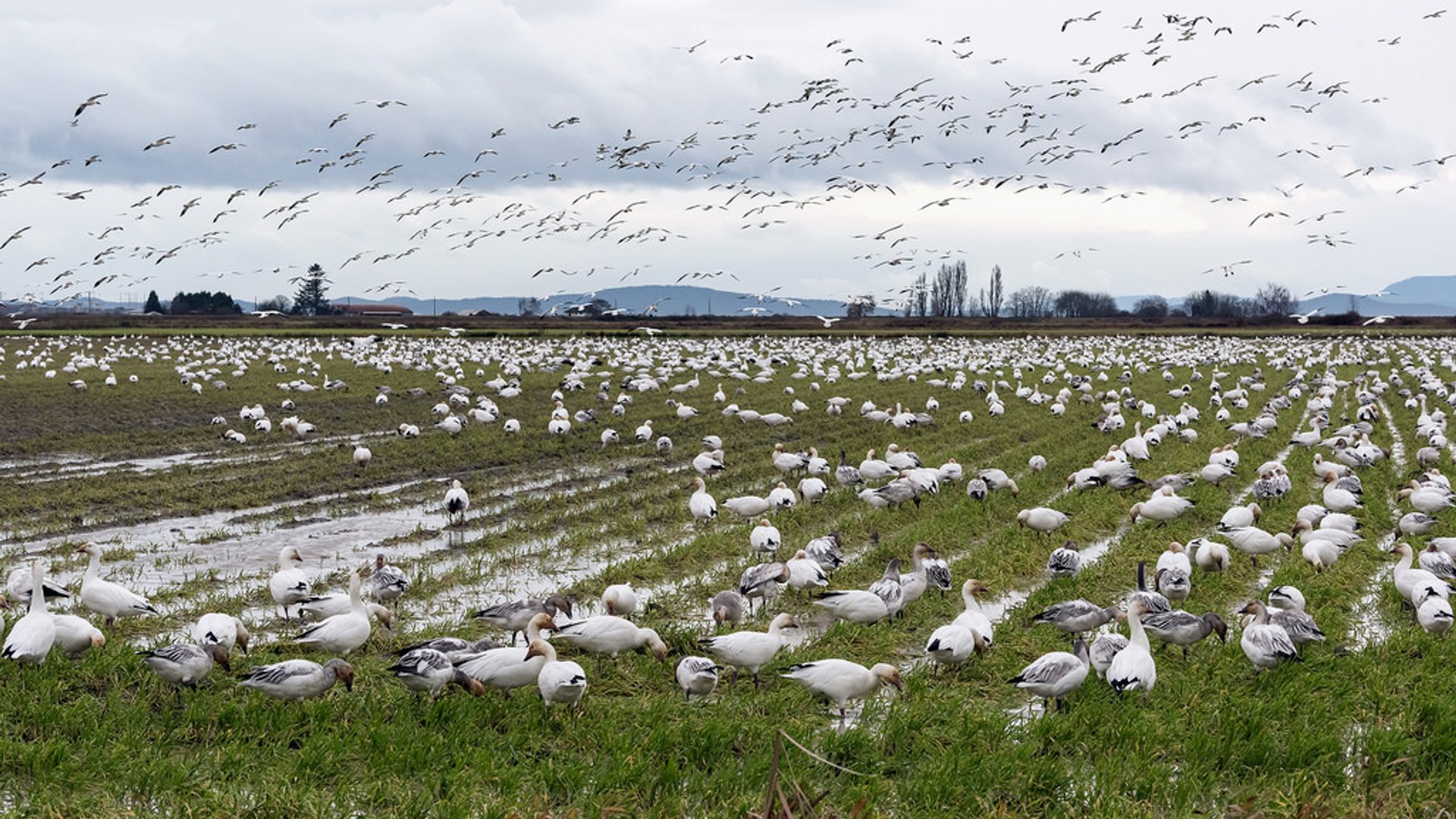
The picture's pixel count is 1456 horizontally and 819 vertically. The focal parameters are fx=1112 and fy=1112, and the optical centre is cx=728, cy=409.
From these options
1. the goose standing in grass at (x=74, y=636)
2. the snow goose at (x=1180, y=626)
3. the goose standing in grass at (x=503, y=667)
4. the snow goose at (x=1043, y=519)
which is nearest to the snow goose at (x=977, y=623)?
the snow goose at (x=1180, y=626)

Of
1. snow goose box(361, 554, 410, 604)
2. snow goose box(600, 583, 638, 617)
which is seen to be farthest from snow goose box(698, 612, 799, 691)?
snow goose box(361, 554, 410, 604)

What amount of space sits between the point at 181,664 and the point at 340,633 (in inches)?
45.3

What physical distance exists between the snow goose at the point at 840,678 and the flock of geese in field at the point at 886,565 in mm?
12

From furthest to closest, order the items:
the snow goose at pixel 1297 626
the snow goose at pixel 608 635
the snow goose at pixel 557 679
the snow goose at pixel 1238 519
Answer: the snow goose at pixel 1238 519 → the snow goose at pixel 1297 626 → the snow goose at pixel 608 635 → the snow goose at pixel 557 679

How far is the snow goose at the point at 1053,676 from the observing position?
7168mm

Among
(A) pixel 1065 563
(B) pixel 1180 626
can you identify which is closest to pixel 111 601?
(B) pixel 1180 626

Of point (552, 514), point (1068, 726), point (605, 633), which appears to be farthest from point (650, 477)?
point (1068, 726)

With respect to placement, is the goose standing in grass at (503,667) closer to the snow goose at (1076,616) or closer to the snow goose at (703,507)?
the snow goose at (1076,616)

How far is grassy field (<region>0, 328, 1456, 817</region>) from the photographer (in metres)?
5.86

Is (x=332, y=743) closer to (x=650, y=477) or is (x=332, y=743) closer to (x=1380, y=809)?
(x=1380, y=809)

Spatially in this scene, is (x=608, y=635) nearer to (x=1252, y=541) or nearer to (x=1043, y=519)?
(x=1043, y=519)

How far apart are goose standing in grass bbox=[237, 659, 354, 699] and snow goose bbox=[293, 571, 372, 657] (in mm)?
793

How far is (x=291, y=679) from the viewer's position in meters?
7.00

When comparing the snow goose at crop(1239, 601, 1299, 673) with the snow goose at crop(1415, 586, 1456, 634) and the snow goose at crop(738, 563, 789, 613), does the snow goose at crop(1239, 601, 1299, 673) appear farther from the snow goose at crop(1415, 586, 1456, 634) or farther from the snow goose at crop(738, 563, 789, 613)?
the snow goose at crop(738, 563, 789, 613)
